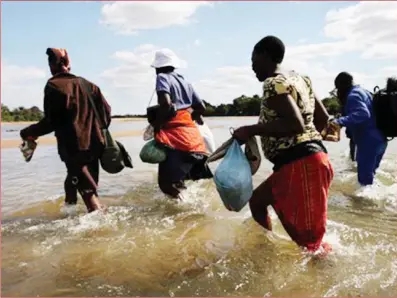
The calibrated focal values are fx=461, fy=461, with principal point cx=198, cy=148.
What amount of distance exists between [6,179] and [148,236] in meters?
5.36

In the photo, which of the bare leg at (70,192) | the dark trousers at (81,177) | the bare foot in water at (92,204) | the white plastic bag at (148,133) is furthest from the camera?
the white plastic bag at (148,133)

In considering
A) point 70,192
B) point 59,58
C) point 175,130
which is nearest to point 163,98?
point 175,130

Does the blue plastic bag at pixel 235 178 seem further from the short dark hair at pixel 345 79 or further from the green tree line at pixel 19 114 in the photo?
the green tree line at pixel 19 114

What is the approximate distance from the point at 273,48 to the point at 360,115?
2884 mm

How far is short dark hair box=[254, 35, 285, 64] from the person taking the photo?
330 centimetres

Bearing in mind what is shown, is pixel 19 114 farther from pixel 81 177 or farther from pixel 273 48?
pixel 273 48

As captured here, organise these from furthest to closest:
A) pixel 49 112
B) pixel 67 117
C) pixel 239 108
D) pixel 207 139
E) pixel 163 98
Answer: 1. pixel 239 108
2. pixel 207 139
3. pixel 163 98
4. pixel 67 117
5. pixel 49 112

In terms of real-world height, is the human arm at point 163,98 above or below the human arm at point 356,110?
above

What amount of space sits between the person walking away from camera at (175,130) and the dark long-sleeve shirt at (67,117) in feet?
2.60

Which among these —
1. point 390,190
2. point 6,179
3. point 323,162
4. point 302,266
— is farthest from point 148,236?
point 6,179

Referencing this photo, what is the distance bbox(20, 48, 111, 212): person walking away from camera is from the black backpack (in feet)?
11.4

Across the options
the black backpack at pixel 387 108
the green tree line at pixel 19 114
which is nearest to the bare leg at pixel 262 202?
the black backpack at pixel 387 108

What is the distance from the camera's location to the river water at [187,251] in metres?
3.22

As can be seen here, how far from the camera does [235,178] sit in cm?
341
